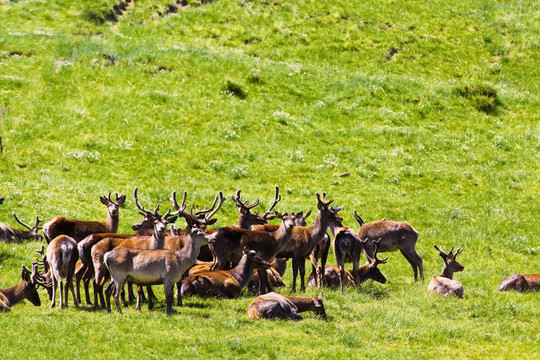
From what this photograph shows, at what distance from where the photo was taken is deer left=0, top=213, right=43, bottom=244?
24608 mm

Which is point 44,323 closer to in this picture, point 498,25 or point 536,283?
point 536,283

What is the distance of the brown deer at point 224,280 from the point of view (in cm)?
1880

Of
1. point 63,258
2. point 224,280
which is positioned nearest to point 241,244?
point 224,280

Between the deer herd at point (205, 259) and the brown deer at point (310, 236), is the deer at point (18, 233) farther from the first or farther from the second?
the brown deer at point (310, 236)

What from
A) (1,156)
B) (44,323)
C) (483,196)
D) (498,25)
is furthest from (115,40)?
(44,323)

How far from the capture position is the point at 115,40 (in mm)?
42094

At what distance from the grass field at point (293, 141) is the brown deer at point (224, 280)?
0.58m

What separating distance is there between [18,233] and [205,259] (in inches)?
271

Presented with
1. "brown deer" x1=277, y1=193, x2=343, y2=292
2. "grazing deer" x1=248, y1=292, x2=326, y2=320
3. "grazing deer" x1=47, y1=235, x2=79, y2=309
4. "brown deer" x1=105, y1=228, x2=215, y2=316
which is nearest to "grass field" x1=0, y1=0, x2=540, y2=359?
"grazing deer" x1=248, y1=292, x2=326, y2=320

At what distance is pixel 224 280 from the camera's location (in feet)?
62.2

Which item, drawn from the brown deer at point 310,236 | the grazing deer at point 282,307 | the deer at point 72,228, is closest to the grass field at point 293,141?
the grazing deer at point 282,307

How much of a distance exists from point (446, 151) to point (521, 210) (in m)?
5.88

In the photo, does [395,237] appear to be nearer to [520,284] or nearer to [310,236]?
[310,236]

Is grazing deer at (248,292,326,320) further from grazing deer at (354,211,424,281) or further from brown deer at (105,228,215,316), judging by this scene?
grazing deer at (354,211,424,281)
